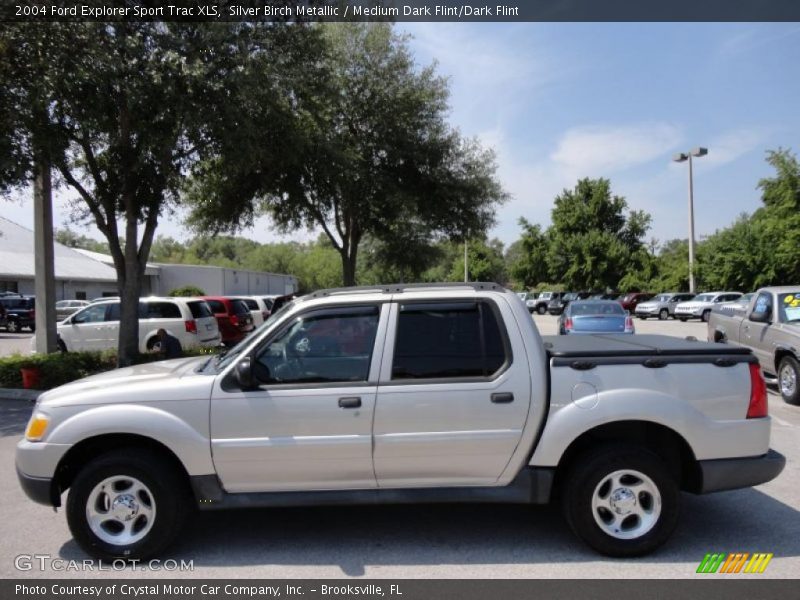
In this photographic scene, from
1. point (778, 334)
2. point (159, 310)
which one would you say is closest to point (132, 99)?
point (159, 310)

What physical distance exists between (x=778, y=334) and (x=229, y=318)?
13.9 m

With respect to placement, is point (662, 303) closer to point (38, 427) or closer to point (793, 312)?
point (793, 312)

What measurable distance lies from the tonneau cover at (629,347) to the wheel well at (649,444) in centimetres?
49

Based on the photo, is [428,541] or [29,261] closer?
[428,541]

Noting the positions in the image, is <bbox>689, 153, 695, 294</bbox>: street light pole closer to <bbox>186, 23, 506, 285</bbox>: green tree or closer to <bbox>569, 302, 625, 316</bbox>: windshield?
<bbox>186, 23, 506, 285</bbox>: green tree

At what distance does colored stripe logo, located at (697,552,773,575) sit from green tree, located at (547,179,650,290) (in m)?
47.3

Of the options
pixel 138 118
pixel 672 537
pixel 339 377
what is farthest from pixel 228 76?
pixel 672 537

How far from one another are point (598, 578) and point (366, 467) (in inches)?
62.9

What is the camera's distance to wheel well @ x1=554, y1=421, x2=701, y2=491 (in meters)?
4.28

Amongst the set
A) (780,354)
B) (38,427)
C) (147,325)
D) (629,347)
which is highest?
(629,347)

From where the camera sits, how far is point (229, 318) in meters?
18.4

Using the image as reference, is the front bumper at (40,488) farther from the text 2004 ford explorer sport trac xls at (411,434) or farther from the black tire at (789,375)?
the black tire at (789,375)

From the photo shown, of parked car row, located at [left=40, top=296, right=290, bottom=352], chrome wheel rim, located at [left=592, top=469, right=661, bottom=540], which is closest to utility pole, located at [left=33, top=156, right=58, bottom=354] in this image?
parked car row, located at [left=40, top=296, right=290, bottom=352]
